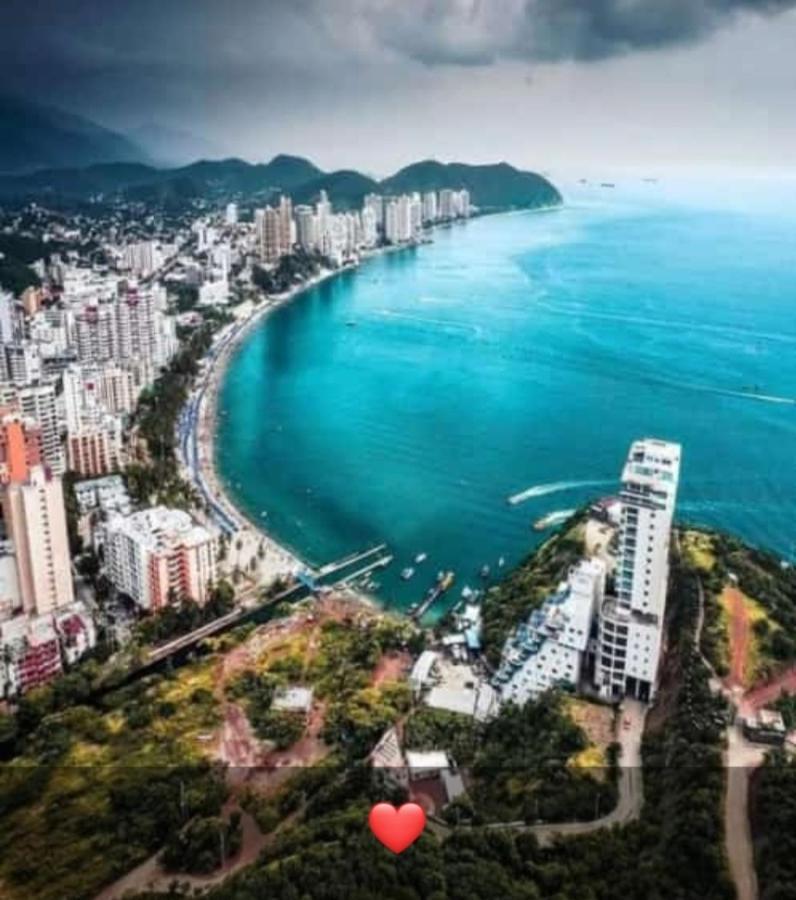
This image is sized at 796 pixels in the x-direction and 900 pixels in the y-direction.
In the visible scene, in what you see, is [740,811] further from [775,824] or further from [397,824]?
[397,824]

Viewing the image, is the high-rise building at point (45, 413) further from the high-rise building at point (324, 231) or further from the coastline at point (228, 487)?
the high-rise building at point (324, 231)

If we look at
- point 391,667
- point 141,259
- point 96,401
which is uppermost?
point 141,259

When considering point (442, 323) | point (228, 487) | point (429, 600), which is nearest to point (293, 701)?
point (429, 600)

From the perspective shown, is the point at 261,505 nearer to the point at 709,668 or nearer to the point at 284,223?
the point at 709,668

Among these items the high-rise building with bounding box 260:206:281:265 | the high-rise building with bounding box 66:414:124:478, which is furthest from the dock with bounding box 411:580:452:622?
the high-rise building with bounding box 260:206:281:265

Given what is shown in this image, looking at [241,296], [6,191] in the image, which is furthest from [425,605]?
[6,191]

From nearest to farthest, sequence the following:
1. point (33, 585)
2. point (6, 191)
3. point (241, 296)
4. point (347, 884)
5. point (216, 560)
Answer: point (347, 884), point (33, 585), point (216, 560), point (241, 296), point (6, 191)
